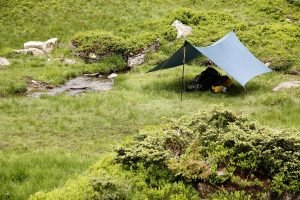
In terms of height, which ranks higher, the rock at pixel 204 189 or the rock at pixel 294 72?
the rock at pixel 204 189

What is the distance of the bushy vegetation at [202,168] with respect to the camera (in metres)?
6.84

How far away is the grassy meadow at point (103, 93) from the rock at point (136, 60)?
1.56 feet

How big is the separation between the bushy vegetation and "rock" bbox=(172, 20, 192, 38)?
23.0 m

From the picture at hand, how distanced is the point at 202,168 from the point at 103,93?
13959mm

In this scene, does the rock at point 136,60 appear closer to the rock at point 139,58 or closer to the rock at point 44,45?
the rock at point 139,58

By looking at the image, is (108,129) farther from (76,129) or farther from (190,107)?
(190,107)

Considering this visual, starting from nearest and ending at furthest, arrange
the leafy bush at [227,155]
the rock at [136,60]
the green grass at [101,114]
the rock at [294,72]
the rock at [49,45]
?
the leafy bush at [227,155]
the green grass at [101,114]
the rock at [294,72]
the rock at [136,60]
the rock at [49,45]

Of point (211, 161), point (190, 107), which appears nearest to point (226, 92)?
point (190, 107)

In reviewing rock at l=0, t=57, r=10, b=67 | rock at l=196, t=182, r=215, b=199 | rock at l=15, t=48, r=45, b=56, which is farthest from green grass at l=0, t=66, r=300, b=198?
rock at l=15, t=48, r=45, b=56

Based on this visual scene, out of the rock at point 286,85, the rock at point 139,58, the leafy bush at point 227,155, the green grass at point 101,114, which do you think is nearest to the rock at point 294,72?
the green grass at point 101,114

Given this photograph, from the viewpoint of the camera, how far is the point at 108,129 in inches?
606

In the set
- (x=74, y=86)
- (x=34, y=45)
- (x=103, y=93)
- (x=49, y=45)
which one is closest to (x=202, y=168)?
(x=103, y=93)

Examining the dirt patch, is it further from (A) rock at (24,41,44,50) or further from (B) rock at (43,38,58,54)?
(A) rock at (24,41,44,50)

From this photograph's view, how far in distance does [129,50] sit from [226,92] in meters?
9.01
